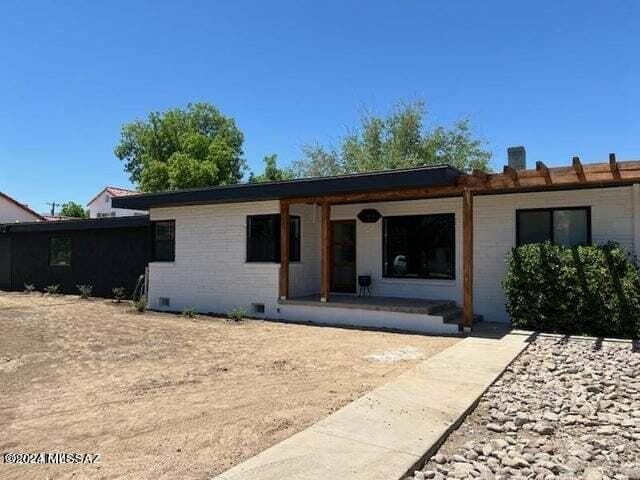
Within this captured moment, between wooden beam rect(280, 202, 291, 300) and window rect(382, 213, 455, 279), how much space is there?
2.47 metres

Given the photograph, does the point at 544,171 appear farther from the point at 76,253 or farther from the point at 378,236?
the point at 76,253

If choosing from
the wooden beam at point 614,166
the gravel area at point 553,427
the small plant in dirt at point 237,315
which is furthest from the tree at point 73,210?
the gravel area at point 553,427

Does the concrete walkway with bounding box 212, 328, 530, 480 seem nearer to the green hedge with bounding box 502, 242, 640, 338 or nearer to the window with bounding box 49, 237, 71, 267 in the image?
the green hedge with bounding box 502, 242, 640, 338

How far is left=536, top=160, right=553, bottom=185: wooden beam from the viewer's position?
24.7 ft

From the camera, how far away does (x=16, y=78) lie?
16.7 metres

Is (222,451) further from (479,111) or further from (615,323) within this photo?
(479,111)

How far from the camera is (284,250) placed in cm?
1067

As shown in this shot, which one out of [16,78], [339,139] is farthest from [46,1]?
[339,139]

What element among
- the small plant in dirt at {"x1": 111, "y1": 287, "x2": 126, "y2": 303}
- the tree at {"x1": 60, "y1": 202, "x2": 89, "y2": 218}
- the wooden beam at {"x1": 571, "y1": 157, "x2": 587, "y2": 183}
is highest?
the tree at {"x1": 60, "y1": 202, "x2": 89, "y2": 218}

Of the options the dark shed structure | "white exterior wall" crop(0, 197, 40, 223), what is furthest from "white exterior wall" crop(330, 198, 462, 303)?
"white exterior wall" crop(0, 197, 40, 223)

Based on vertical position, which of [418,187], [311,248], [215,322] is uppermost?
[418,187]

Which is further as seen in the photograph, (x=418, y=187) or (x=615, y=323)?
(x=418, y=187)

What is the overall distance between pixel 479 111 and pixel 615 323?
23.4 m

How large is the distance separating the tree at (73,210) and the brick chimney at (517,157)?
176 feet
